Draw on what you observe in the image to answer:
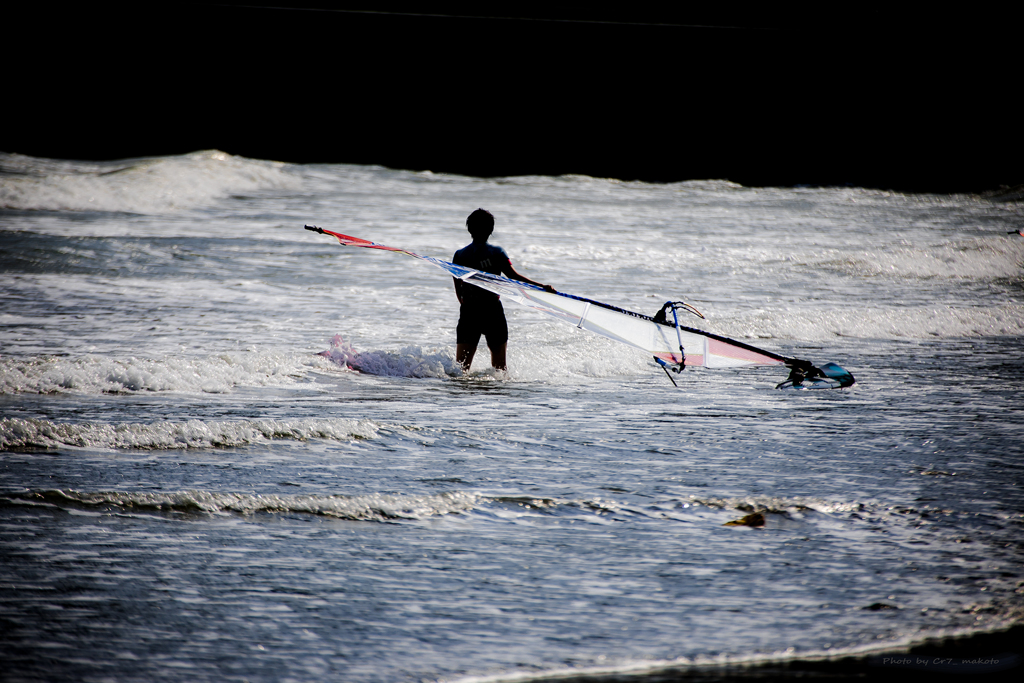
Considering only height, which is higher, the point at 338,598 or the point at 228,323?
the point at 228,323

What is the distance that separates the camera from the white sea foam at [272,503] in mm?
3971

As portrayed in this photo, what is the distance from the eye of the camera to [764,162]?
36.3 meters

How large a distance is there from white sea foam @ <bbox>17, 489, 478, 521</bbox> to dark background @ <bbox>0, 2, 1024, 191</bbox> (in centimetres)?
3091

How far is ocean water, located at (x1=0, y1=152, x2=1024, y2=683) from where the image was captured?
2.96 metres

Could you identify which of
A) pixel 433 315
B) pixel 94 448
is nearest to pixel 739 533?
pixel 94 448

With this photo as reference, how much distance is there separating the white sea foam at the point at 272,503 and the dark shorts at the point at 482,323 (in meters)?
2.84

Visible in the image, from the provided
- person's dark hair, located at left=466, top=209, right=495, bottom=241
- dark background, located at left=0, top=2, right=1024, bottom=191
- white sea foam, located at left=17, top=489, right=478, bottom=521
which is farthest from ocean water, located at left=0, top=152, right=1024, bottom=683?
dark background, located at left=0, top=2, right=1024, bottom=191

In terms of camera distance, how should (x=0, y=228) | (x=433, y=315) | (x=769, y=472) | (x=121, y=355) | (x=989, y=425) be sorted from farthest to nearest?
(x=0, y=228) → (x=433, y=315) → (x=121, y=355) → (x=989, y=425) → (x=769, y=472)

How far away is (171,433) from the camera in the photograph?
5.05 meters

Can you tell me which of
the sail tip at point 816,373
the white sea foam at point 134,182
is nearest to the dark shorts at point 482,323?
the sail tip at point 816,373

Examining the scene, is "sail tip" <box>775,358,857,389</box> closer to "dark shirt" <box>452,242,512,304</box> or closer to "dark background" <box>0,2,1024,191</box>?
"dark shirt" <box>452,242,512,304</box>

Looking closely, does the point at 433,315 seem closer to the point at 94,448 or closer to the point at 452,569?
the point at 94,448

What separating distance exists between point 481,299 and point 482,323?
221 millimetres

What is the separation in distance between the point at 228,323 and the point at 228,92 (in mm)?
29962
